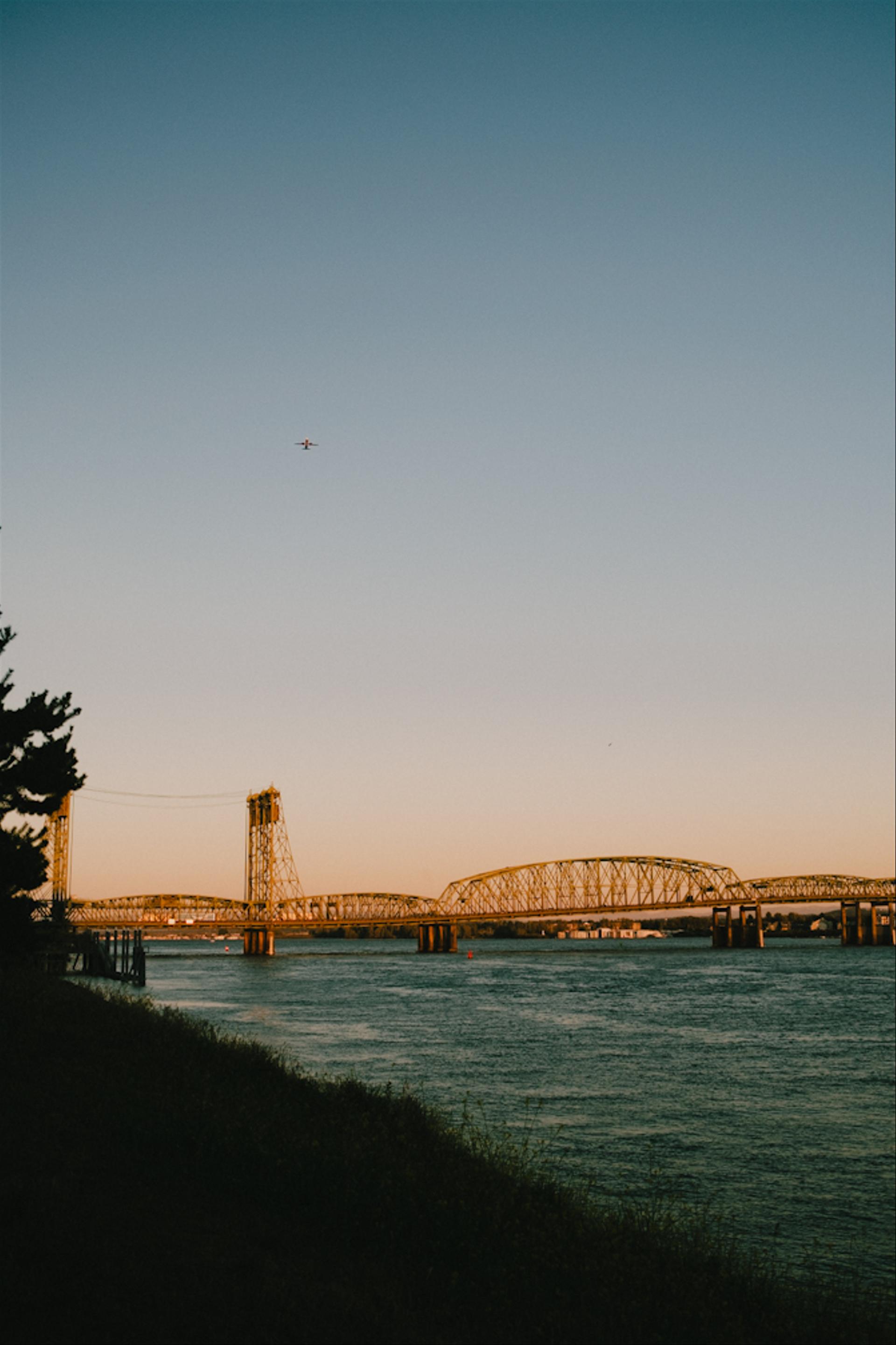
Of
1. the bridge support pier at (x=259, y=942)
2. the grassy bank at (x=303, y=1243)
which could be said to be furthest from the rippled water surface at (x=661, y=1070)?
the bridge support pier at (x=259, y=942)

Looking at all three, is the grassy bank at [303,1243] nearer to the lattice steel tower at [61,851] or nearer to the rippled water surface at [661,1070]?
the rippled water surface at [661,1070]

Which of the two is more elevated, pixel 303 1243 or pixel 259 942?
pixel 303 1243

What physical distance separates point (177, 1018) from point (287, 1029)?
2453cm

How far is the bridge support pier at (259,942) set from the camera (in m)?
168

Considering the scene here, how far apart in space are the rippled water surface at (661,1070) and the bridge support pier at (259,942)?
6765cm

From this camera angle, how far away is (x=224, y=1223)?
1130cm

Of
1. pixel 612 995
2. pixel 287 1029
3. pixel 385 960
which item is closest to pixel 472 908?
pixel 385 960

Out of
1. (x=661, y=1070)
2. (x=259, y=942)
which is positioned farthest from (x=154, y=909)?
(x=661, y=1070)

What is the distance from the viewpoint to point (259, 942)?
16962 centimetres

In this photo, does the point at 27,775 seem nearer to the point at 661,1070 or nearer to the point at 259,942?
the point at 661,1070

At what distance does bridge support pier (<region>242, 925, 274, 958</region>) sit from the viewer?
168m

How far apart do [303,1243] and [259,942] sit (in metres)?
165

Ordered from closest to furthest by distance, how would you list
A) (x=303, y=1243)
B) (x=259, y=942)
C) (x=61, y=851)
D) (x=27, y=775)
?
(x=303, y=1243) → (x=27, y=775) → (x=61, y=851) → (x=259, y=942)

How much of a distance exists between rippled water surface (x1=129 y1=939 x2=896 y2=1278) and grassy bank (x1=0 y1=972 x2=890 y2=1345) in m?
5.70
